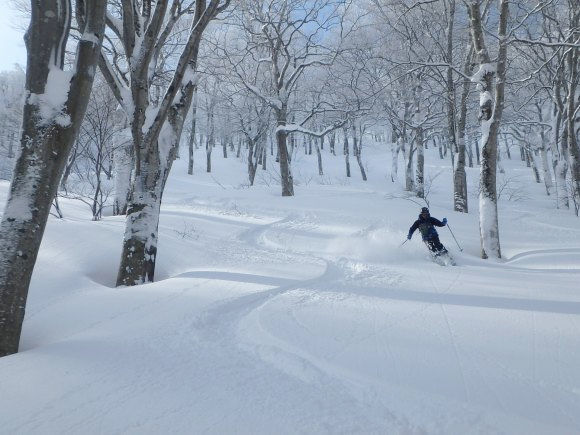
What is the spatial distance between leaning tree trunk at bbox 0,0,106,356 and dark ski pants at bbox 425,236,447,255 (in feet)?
22.1

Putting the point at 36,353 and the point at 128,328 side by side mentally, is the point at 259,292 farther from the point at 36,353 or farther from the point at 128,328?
the point at 36,353

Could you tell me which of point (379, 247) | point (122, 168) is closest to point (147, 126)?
point (379, 247)

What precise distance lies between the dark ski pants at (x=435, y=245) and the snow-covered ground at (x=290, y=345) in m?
0.31

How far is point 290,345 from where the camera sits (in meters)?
3.23

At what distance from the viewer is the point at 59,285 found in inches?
185

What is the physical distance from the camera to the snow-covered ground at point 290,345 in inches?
86.4

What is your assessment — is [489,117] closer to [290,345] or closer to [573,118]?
[290,345]

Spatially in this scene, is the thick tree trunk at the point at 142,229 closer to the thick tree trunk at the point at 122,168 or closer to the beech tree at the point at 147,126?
the beech tree at the point at 147,126

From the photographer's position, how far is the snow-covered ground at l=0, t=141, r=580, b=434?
2195 mm

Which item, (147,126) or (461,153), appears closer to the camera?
(147,126)

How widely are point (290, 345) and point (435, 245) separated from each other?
17.2 ft

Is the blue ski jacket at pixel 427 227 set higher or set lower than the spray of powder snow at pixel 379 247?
higher

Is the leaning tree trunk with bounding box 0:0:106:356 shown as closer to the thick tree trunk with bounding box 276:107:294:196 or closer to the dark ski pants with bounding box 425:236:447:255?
the dark ski pants with bounding box 425:236:447:255

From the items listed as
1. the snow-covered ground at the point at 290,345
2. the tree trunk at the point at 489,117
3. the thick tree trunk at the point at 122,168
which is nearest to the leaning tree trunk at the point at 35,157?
the snow-covered ground at the point at 290,345
